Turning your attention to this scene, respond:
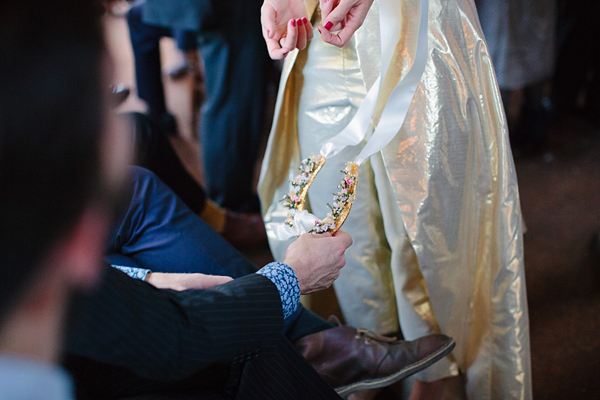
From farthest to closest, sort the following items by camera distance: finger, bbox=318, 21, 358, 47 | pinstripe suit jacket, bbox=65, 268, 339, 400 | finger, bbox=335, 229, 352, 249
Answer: finger, bbox=318, 21, 358, 47 < finger, bbox=335, 229, 352, 249 < pinstripe suit jacket, bbox=65, 268, 339, 400

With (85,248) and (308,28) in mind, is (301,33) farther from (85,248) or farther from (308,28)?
(85,248)

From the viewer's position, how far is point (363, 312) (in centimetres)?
107

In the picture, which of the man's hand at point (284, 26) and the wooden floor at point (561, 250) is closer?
the man's hand at point (284, 26)

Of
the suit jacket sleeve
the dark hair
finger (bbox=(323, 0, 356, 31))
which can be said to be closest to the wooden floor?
the dark hair

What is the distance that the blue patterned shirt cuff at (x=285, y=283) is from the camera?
66cm

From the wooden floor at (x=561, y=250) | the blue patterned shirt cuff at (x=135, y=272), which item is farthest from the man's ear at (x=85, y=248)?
the blue patterned shirt cuff at (x=135, y=272)

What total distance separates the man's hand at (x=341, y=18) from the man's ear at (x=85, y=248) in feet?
1.76

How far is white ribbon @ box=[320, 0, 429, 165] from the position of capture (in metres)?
0.87

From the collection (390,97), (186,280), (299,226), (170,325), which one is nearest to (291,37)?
(390,97)

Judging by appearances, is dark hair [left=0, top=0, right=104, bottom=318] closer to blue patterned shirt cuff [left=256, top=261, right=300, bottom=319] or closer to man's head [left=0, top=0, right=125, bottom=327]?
man's head [left=0, top=0, right=125, bottom=327]

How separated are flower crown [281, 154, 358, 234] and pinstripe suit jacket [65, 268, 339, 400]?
0.18m

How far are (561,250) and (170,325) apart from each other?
128 centimetres

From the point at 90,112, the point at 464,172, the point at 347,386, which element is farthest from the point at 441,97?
the point at 90,112

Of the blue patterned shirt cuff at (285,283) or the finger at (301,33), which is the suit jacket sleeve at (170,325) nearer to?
the blue patterned shirt cuff at (285,283)
